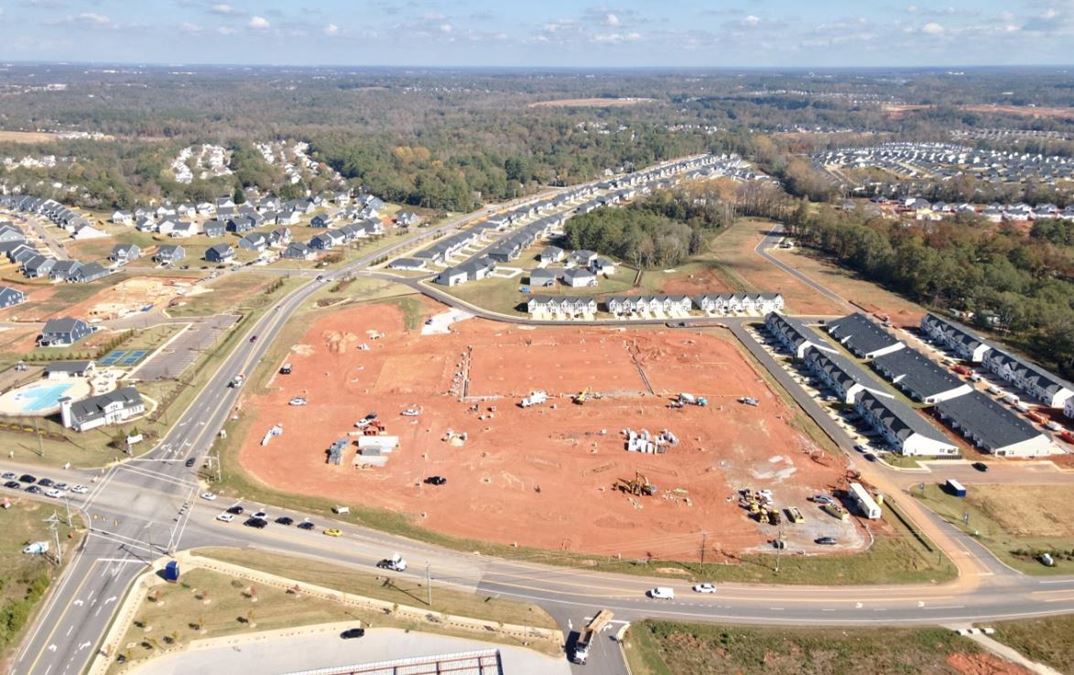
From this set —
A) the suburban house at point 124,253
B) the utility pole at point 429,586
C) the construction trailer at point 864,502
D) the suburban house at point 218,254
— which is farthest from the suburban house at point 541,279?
the suburban house at point 124,253

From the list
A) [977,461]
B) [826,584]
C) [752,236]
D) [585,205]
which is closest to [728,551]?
[826,584]

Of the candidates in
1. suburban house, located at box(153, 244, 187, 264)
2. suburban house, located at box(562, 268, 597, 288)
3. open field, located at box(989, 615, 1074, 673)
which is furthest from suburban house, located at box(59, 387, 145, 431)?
open field, located at box(989, 615, 1074, 673)

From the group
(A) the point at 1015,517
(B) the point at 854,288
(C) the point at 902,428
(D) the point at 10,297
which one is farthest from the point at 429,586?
(B) the point at 854,288

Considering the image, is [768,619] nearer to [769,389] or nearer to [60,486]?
[769,389]

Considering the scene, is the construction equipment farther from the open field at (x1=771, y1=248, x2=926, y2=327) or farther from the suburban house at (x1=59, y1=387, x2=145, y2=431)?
the suburban house at (x1=59, y1=387, x2=145, y2=431)

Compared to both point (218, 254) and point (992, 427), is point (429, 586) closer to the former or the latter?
point (992, 427)

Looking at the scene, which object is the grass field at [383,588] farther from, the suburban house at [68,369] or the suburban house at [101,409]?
the suburban house at [68,369]
